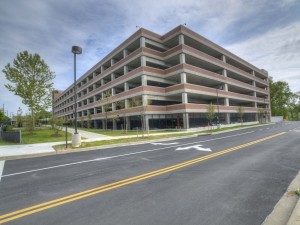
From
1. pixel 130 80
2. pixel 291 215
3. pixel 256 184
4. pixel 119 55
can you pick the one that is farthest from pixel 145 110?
pixel 291 215

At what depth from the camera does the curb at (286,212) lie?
3.19 metres

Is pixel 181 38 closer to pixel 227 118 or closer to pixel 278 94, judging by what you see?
pixel 227 118

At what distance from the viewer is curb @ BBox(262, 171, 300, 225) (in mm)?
3186

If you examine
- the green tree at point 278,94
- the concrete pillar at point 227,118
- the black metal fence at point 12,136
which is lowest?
the black metal fence at point 12,136

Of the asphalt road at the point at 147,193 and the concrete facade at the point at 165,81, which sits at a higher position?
the concrete facade at the point at 165,81

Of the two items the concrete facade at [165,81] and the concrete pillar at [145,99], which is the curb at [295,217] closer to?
the concrete facade at [165,81]

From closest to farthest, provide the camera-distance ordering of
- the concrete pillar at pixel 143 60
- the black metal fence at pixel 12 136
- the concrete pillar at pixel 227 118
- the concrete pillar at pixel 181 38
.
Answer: the black metal fence at pixel 12 136, the concrete pillar at pixel 143 60, the concrete pillar at pixel 181 38, the concrete pillar at pixel 227 118

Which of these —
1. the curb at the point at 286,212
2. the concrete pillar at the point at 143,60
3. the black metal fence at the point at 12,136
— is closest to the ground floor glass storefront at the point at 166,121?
the concrete pillar at the point at 143,60

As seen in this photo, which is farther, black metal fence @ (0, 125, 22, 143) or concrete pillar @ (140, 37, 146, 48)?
concrete pillar @ (140, 37, 146, 48)

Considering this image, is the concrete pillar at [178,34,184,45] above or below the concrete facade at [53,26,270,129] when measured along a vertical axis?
above

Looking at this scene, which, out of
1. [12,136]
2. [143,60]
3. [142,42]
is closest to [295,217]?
[12,136]

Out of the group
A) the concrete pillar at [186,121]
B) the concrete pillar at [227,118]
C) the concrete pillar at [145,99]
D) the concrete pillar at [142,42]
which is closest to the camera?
the concrete pillar at [145,99]

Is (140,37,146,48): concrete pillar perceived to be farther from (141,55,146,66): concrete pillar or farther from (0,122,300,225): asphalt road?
(0,122,300,225): asphalt road

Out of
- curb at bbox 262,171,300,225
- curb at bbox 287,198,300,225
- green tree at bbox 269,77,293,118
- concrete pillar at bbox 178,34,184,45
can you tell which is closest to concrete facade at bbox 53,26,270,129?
concrete pillar at bbox 178,34,184,45
